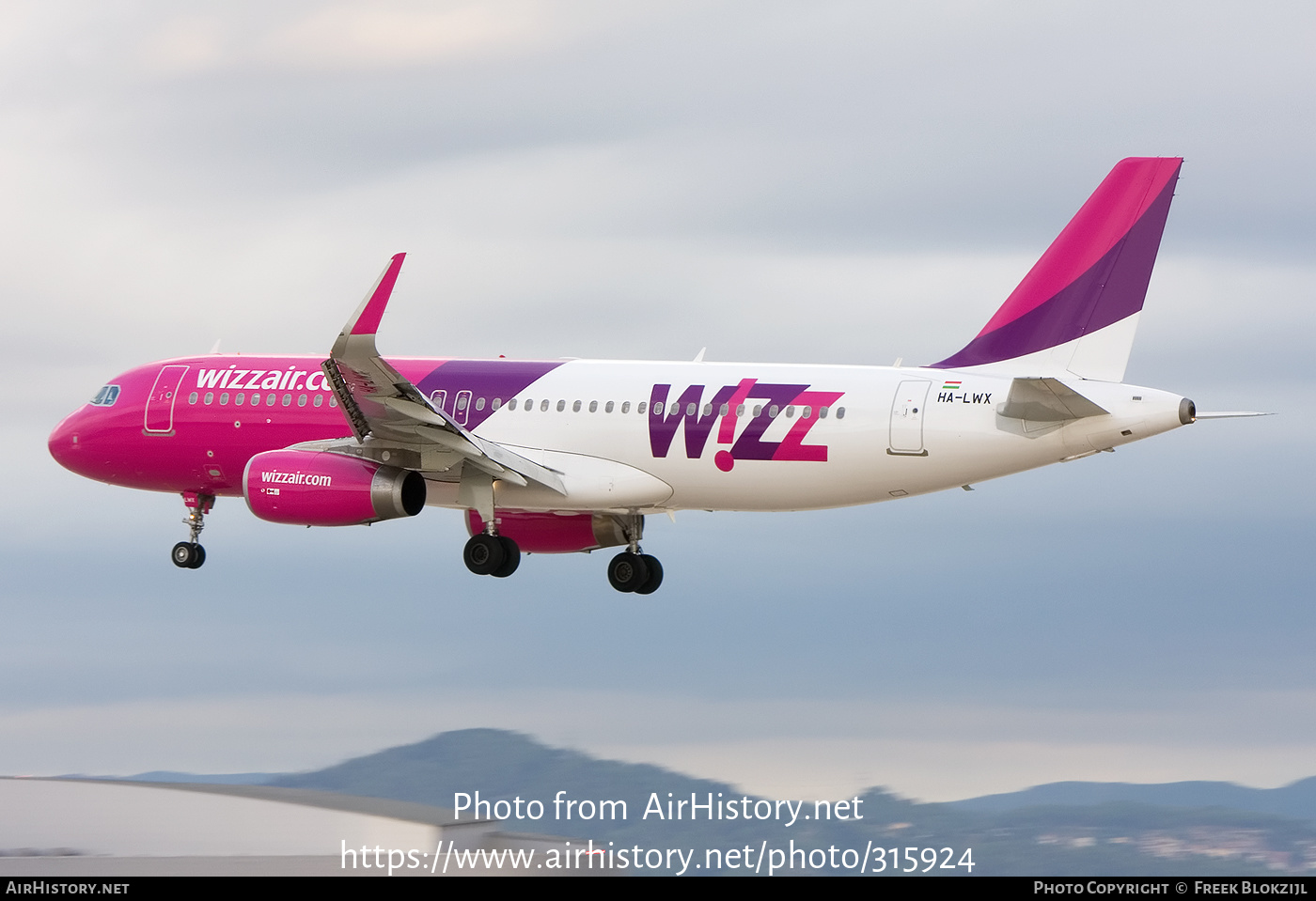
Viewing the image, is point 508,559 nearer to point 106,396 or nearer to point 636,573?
point 636,573

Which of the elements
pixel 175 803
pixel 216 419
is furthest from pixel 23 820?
pixel 216 419

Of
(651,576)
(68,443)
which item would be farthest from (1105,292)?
(68,443)

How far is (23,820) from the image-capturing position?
1282 inches

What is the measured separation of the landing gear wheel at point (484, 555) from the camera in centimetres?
4503

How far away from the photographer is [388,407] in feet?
137

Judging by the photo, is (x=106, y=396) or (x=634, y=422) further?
(x=106, y=396)

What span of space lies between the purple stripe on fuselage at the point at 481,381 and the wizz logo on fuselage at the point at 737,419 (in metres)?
3.57

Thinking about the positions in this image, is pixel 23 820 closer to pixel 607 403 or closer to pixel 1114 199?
pixel 607 403

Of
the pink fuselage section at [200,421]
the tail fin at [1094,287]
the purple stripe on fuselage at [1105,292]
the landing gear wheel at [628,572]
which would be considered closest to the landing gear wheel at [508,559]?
the landing gear wheel at [628,572]

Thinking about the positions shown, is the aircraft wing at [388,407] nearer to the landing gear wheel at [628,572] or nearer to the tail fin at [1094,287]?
the landing gear wheel at [628,572]

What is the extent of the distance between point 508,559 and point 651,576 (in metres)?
4.61

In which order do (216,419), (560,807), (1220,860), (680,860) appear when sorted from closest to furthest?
(560,807) < (680,860) < (216,419) < (1220,860)

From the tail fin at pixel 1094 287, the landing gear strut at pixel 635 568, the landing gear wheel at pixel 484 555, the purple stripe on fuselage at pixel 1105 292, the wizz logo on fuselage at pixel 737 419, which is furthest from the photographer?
the landing gear strut at pixel 635 568

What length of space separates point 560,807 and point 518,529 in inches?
680
